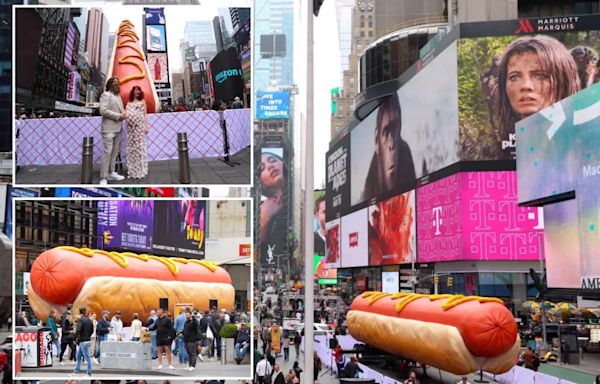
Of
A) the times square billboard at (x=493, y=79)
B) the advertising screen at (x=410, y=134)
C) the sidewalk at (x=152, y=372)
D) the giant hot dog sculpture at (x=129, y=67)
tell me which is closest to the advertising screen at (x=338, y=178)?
the advertising screen at (x=410, y=134)

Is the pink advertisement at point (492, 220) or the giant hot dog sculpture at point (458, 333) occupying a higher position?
the pink advertisement at point (492, 220)

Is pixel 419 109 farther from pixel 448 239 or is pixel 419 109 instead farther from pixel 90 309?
pixel 90 309

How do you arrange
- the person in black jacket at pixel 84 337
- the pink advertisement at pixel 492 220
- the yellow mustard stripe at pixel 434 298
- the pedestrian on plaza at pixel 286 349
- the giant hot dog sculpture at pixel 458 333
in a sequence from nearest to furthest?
the person in black jacket at pixel 84 337 → the giant hot dog sculpture at pixel 458 333 → the yellow mustard stripe at pixel 434 298 → the pedestrian on plaza at pixel 286 349 → the pink advertisement at pixel 492 220

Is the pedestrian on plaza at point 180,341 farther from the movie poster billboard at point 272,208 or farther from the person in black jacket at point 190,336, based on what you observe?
the movie poster billboard at point 272,208

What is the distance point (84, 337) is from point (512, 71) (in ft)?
170

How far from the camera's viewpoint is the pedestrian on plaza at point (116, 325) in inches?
382

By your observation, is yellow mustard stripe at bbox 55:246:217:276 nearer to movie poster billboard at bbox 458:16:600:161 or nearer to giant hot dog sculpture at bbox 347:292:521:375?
giant hot dog sculpture at bbox 347:292:521:375

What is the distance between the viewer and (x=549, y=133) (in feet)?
103

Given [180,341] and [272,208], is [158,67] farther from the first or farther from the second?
[272,208]

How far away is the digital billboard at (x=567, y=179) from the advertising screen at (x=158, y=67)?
21892mm

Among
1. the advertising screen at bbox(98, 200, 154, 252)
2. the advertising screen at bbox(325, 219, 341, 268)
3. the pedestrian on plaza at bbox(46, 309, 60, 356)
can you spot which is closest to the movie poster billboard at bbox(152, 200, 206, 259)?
the advertising screen at bbox(98, 200, 154, 252)

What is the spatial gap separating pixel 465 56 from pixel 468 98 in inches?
121

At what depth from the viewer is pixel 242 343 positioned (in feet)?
33.3

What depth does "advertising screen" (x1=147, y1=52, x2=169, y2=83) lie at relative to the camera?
9.57 m
